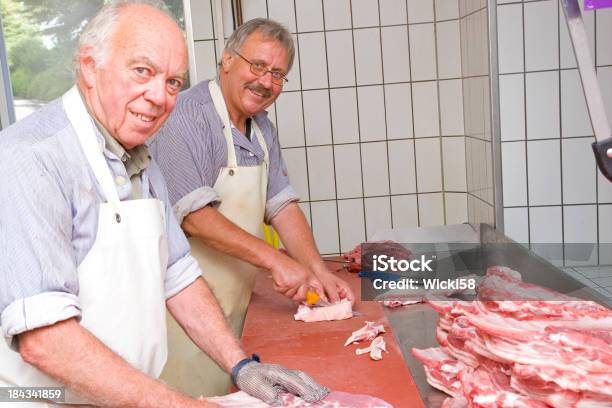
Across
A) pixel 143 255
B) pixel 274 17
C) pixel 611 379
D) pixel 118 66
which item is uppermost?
pixel 274 17

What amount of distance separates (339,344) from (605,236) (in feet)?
6.84

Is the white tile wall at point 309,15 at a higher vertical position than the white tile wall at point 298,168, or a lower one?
higher

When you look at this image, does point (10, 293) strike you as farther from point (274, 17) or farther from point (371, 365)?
point (274, 17)

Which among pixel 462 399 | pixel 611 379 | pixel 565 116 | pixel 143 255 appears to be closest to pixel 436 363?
pixel 462 399

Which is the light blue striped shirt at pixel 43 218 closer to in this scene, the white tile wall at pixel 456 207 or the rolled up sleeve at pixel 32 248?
the rolled up sleeve at pixel 32 248

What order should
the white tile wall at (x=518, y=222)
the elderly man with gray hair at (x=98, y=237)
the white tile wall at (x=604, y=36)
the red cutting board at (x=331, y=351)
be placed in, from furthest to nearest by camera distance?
the white tile wall at (x=518, y=222), the white tile wall at (x=604, y=36), the red cutting board at (x=331, y=351), the elderly man with gray hair at (x=98, y=237)

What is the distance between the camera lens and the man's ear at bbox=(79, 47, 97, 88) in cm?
162

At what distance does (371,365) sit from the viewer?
1927mm

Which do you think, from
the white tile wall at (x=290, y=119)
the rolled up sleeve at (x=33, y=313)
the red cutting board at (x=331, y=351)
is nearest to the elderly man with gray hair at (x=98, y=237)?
the rolled up sleeve at (x=33, y=313)

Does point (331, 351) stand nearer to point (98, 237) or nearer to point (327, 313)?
point (327, 313)

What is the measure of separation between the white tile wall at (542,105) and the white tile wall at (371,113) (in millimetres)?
857

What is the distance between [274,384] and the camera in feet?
5.60

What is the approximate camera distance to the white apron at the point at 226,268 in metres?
2.60

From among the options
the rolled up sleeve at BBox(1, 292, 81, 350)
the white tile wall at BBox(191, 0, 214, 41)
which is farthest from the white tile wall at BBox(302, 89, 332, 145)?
the rolled up sleeve at BBox(1, 292, 81, 350)
